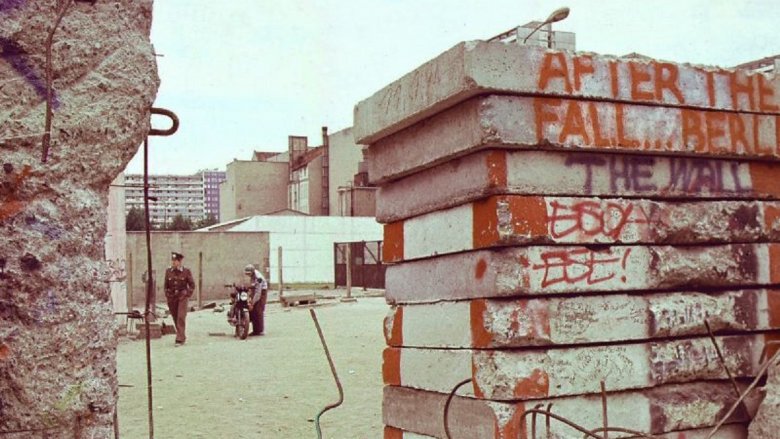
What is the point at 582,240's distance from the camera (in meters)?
3.65

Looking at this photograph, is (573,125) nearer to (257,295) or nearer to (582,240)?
(582,240)

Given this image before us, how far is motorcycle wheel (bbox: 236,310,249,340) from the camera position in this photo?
627 inches

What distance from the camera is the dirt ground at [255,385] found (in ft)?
24.8

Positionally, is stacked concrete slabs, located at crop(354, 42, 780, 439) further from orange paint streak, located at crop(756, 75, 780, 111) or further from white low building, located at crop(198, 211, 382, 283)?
white low building, located at crop(198, 211, 382, 283)

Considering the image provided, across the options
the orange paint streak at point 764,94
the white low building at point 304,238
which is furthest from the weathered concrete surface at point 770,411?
the white low building at point 304,238

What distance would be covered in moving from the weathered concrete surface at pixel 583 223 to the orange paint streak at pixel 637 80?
1.46ft

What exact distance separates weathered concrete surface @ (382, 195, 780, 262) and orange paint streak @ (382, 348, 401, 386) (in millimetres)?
475

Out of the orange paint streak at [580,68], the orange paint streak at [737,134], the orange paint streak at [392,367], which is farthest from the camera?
the orange paint streak at [392,367]

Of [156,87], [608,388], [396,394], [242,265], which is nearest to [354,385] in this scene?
[396,394]

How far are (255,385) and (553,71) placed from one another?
7.27 metres

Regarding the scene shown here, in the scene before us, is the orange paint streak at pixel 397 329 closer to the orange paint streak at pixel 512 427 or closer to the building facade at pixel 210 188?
the orange paint streak at pixel 512 427

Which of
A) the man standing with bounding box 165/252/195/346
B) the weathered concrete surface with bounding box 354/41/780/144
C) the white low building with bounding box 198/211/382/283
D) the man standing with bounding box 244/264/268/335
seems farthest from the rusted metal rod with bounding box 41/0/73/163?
the white low building with bounding box 198/211/382/283

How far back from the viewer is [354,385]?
976 centimetres

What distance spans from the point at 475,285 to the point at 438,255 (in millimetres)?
410
